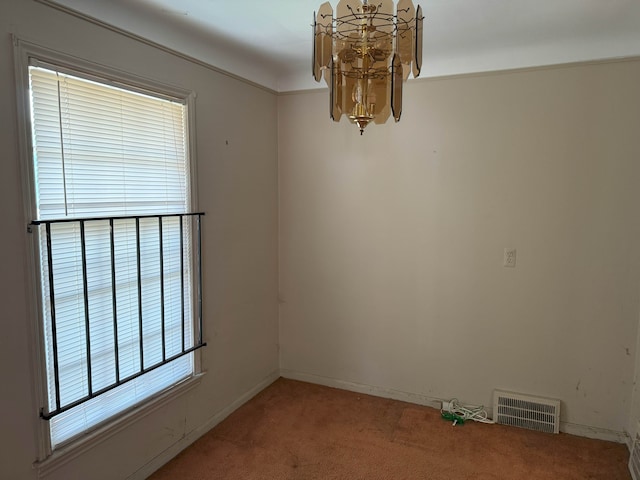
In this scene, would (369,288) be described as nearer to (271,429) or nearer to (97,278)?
(271,429)

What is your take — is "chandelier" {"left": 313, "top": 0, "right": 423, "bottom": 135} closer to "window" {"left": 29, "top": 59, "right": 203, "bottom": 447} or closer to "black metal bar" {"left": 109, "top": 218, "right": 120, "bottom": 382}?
"window" {"left": 29, "top": 59, "right": 203, "bottom": 447}

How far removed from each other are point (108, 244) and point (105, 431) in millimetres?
906

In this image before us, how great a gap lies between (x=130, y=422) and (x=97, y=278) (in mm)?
796

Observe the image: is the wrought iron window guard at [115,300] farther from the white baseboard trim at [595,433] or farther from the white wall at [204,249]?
the white baseboard trim at [595,433]

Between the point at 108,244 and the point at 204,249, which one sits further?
the point at 204,249

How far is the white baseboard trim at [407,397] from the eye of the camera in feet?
8.73

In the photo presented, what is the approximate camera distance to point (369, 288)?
3.20 m

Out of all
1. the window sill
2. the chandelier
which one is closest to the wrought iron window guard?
the window sill

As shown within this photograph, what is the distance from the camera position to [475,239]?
2863 millimetres

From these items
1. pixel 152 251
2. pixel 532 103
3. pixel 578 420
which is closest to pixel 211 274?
pixel 152 251

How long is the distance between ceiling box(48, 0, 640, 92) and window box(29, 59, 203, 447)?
0.37 metres

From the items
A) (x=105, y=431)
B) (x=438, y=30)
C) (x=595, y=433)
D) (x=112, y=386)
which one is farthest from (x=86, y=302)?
(x=595, y=433)

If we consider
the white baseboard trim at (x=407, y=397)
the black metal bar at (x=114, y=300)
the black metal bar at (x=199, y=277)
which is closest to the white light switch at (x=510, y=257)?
the white baseboard trim at (x=407, y=397)

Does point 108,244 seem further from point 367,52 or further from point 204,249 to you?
point 367,52
